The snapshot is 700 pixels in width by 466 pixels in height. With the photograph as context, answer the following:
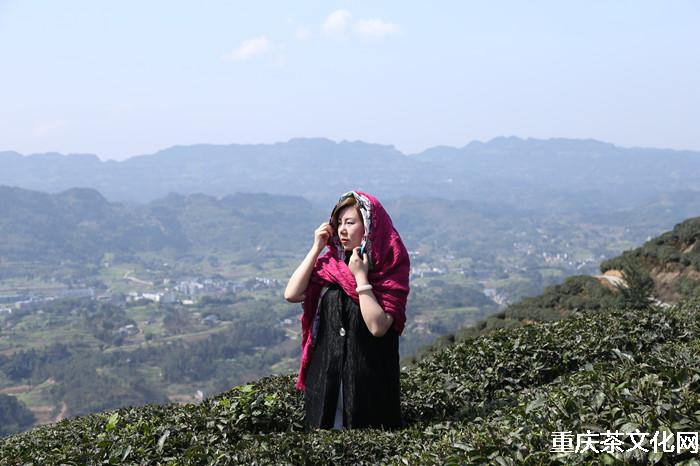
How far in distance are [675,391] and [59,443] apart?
4.50 meters

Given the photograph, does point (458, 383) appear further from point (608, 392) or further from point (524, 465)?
point (524, 465)

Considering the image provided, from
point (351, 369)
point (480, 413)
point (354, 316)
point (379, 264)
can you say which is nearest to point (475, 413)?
point (480, 413)

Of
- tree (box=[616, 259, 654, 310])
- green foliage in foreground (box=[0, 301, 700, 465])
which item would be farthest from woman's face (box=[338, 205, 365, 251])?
tree (box=[616, 259, 654, 310])

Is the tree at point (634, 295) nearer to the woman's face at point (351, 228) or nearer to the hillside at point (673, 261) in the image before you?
the hillside at point (673, 261)

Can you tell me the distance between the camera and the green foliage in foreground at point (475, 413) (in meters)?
3.78

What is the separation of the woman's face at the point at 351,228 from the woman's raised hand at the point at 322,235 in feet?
0.36

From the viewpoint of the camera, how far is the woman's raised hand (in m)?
5.66

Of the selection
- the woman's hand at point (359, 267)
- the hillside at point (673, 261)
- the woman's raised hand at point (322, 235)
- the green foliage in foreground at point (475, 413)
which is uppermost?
the woman's raised hand at point (322, 235)

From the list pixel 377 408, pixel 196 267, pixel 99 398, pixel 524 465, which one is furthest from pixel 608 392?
pixel 196 267

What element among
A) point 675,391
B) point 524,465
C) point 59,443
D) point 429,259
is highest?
point 675,391

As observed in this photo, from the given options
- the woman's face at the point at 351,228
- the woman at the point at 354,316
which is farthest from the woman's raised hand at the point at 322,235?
the woman's face at the point at 351,228

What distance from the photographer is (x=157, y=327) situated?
107000 millimetres

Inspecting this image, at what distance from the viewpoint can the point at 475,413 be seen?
5664 mm

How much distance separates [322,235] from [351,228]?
243 mm
